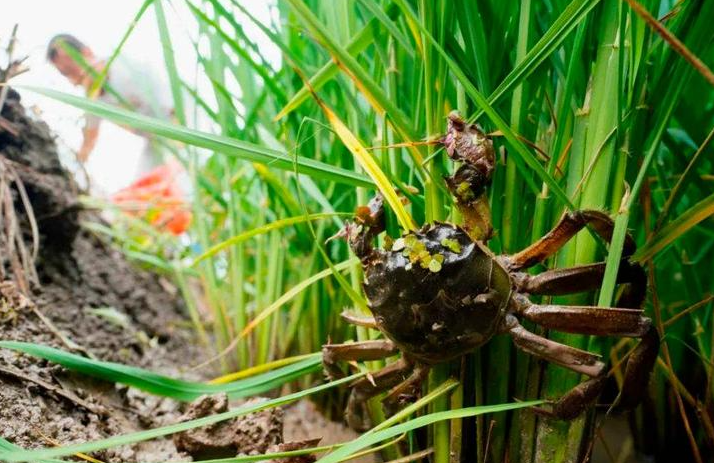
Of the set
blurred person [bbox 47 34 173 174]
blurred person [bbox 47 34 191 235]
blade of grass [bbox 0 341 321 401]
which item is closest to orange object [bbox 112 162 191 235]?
blurred person [bbox 47 34 191 235]

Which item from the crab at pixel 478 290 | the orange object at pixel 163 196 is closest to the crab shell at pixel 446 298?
the crab at pixel 478 290

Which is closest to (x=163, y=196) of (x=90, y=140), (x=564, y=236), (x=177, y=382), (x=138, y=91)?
(x=90, y=140)

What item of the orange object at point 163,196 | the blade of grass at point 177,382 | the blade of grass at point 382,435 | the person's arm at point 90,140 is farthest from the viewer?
the orange object at point 163,196

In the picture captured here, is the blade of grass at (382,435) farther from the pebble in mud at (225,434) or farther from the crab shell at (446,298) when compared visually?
the pebble in mud at (225,434)

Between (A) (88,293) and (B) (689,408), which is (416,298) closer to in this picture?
(B) (689,408)

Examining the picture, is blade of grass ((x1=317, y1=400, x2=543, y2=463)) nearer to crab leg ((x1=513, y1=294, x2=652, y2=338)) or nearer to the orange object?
crab leg ((x1=513, y1=294, x2=652, y2=338))

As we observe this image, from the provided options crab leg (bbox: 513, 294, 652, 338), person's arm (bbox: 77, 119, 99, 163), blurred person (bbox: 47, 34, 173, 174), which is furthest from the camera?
person's arm (bbox: 77, 119, 99, 163)
